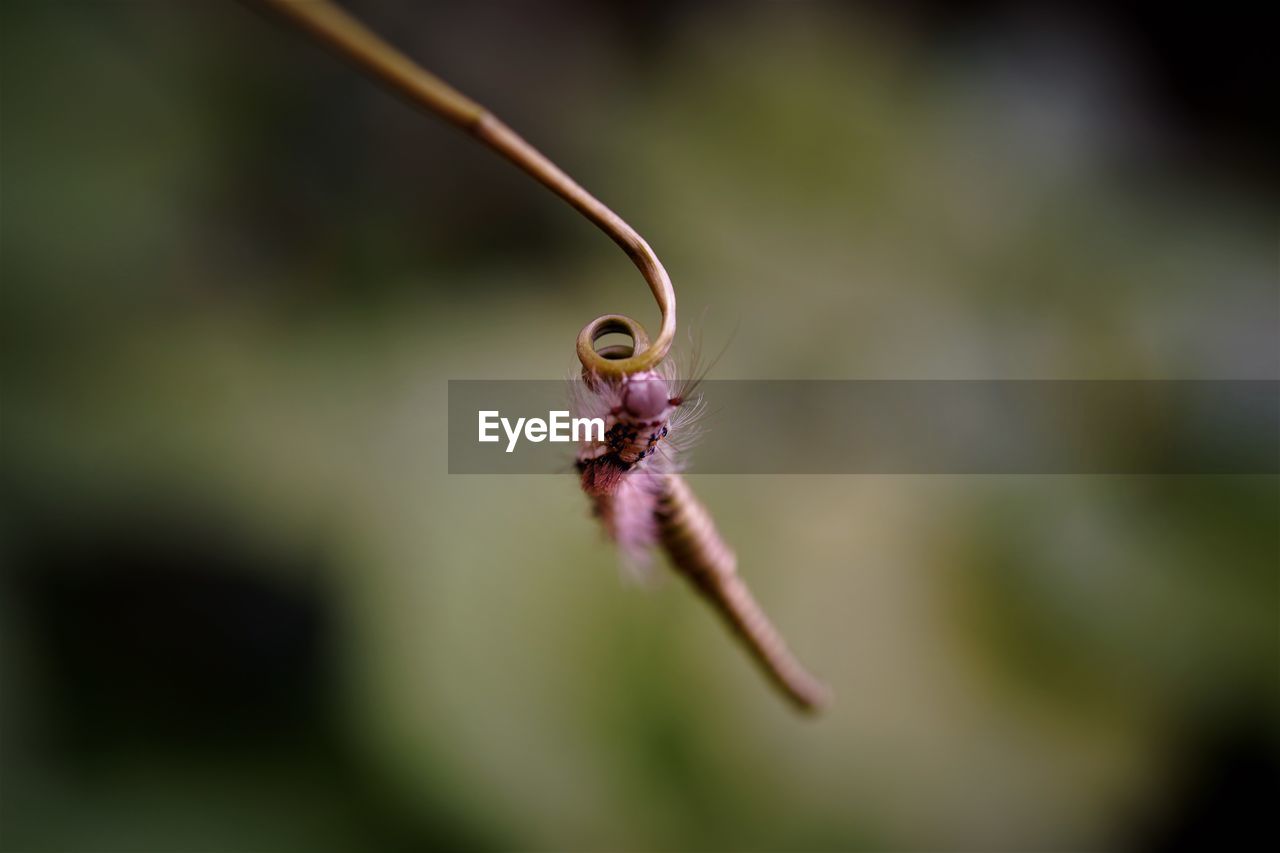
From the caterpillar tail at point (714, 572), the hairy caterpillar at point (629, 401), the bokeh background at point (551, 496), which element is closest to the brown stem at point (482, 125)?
the hairy caterpillar at point (629, 401)

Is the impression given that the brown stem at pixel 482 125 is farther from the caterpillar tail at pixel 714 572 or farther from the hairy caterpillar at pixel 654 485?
the caterpillar tail at pixel 714 572

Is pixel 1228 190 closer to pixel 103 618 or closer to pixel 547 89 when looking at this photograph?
pixel 547 89

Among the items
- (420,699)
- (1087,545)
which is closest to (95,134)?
(420,699)

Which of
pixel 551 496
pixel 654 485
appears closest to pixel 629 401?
pixel 654 485

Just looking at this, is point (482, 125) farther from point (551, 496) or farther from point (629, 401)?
point (551, 496)

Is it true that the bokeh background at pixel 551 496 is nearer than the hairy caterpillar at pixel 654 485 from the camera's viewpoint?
No

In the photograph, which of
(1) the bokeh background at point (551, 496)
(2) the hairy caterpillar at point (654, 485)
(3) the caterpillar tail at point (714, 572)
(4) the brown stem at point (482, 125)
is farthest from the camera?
(1) the bokeh background at point (551, 496)

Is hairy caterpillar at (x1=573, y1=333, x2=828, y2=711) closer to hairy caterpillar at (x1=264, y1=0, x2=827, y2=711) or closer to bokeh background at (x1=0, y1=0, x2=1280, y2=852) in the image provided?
hairy caterpillar at (x1=264, y1=0, x2=827, y2=711)
